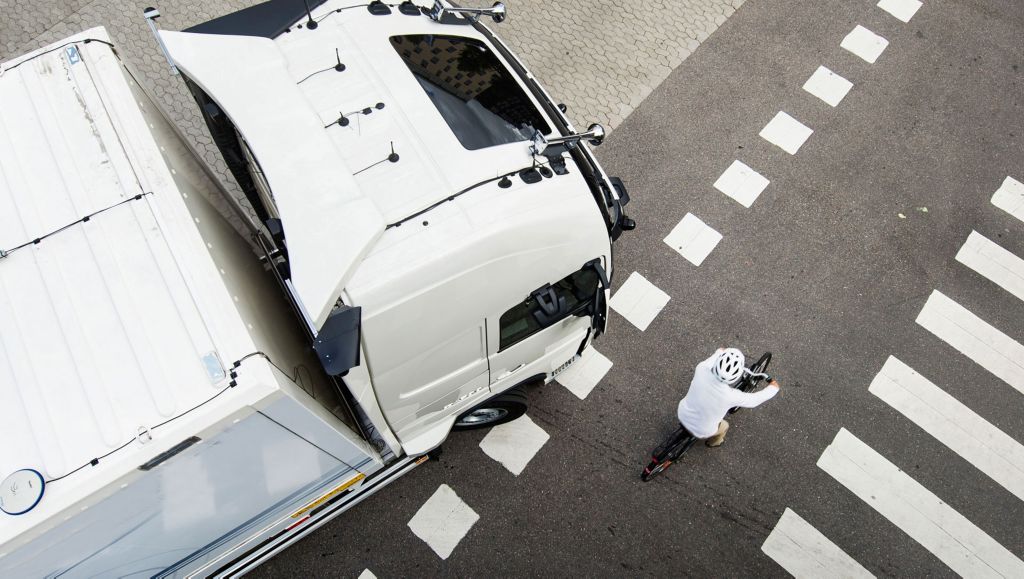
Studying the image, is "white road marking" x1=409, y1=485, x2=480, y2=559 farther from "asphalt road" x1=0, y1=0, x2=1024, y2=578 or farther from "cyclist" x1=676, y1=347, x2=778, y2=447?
"cyclist" x1=676, y1=347, x2=778, y2=447

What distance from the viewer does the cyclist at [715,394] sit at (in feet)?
15.4

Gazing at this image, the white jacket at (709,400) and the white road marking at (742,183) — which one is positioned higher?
the white road marking at (742,183)

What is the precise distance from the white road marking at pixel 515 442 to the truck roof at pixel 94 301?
3.02m

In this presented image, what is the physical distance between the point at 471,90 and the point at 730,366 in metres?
2.84

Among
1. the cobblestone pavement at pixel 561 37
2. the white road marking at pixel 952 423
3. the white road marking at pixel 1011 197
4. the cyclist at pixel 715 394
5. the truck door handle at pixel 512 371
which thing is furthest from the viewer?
the cobblestone pavement at pixel 561 37

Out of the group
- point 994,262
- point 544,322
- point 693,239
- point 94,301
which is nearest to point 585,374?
point 544,322

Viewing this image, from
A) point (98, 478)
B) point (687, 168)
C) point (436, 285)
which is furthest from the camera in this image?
point (687, 168)

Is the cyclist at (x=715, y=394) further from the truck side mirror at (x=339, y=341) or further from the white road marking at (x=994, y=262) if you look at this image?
the white road marking at (x=994, y=262)

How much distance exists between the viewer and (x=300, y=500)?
4410mm

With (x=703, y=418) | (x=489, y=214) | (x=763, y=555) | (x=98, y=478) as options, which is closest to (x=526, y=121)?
(x=489, y=214)

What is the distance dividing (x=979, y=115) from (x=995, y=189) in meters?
1.15

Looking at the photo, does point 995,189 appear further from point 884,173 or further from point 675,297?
point 675,297

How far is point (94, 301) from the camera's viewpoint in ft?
11.1

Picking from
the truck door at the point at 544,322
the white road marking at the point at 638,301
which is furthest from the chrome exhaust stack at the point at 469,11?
the white road marking at the point at 638,301
